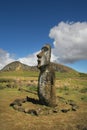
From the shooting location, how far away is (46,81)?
80.3ft

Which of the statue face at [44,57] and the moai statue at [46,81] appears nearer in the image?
the moai statue at [46,81]

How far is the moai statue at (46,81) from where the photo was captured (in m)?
24.2

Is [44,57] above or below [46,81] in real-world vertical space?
above

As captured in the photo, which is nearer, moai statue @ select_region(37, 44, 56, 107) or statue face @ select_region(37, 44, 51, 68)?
moai statue @ select_region(37, 44, 56, 107)

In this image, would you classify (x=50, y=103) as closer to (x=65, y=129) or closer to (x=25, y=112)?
(x=25, y=112)

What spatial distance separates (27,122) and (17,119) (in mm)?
1041

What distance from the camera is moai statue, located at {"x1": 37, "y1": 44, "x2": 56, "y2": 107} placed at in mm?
24241

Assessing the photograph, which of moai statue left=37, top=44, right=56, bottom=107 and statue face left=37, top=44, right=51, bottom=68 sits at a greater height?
statue face left=37, top=44, right=51, bottom=68

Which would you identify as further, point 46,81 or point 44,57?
point 44,57

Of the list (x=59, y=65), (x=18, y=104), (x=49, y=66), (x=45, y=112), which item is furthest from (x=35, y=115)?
(x=59, y=65)

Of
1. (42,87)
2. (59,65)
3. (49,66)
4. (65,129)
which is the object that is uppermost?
(59,65)

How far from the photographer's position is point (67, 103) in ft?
88.0

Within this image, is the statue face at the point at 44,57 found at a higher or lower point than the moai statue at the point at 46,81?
higher

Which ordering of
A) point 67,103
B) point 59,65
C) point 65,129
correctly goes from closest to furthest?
point 65,129 < point 67,103 < point 59,65
